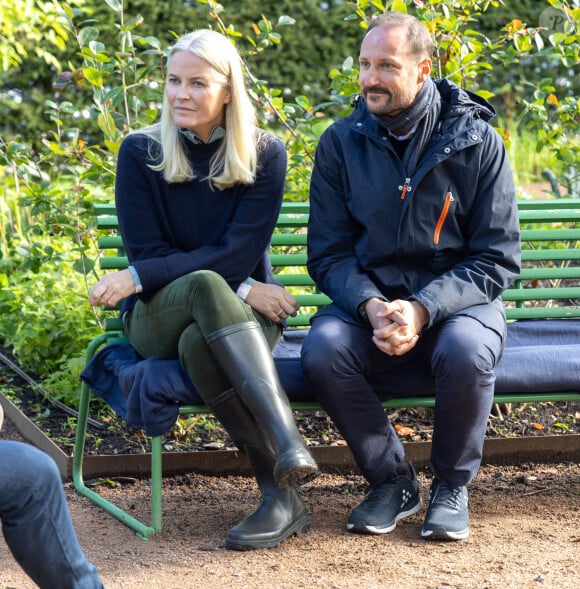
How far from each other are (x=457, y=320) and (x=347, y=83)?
170cm

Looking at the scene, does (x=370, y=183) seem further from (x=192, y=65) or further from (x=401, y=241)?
(x=192, y=65)

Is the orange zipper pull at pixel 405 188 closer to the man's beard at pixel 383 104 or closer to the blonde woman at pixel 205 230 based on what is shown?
the man's beard at pixel 383 104

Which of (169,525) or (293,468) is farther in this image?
(169,525)

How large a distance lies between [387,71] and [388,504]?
144cm

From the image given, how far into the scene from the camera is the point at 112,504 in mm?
3807

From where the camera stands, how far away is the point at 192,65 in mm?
3721

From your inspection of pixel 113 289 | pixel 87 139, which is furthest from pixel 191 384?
pixel 87 139

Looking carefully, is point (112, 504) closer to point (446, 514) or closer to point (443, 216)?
point (446, 514)

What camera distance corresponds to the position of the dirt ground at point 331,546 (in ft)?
10.4

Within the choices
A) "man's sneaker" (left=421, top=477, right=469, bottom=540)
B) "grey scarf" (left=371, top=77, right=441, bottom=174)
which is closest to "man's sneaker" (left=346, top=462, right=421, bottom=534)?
"man's sneaker" (left=421, top=477, right=469, bottom=540)

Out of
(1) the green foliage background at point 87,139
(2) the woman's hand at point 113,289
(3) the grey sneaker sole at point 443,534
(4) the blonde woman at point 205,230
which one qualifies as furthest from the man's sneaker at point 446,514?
(1) the green foliage background at point 87,139

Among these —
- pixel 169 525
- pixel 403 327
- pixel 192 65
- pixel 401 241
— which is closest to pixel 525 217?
pixel 401 241

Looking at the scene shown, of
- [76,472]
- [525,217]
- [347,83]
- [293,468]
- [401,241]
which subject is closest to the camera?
[293,468]

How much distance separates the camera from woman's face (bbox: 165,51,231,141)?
3723 mm
